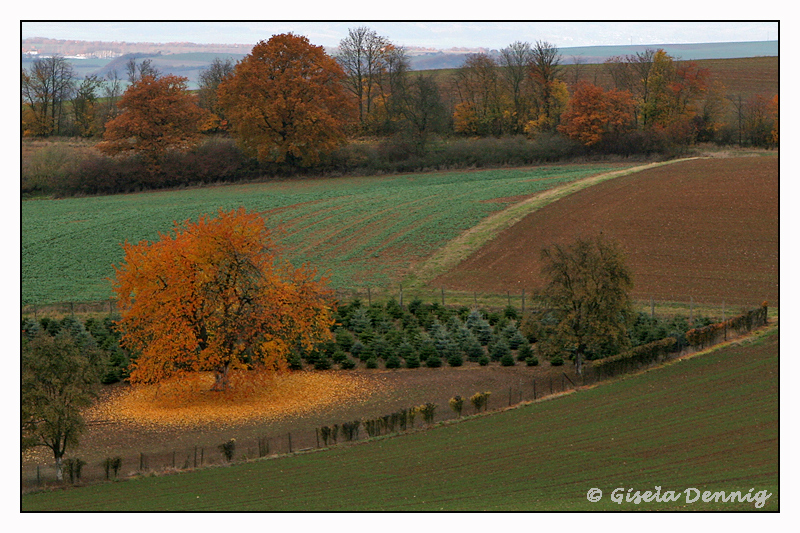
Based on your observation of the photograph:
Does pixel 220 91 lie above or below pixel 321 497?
above

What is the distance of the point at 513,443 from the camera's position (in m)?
26.7

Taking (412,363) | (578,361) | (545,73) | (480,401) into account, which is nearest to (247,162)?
(545,73)

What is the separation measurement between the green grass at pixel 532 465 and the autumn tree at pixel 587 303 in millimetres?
4095

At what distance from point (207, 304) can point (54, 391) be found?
760 centimetres

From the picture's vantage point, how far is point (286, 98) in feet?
266

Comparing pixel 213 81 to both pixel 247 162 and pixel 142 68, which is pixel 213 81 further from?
pixel 247 162

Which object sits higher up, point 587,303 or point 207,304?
point 207,304

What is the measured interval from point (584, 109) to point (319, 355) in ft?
185

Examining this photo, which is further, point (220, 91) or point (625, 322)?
point (220, 91)

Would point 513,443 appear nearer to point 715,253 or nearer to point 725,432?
point 725,432

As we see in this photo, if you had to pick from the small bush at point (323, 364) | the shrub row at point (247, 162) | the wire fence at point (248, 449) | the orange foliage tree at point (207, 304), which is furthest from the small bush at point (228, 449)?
the shrub row at point (247, 162)

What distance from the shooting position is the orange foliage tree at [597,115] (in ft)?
279

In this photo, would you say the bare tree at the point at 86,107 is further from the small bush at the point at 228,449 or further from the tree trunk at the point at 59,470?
the small bush at the point at 228,449

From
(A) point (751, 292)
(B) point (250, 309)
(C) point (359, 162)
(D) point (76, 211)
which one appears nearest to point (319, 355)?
(B) point (250, 309)
